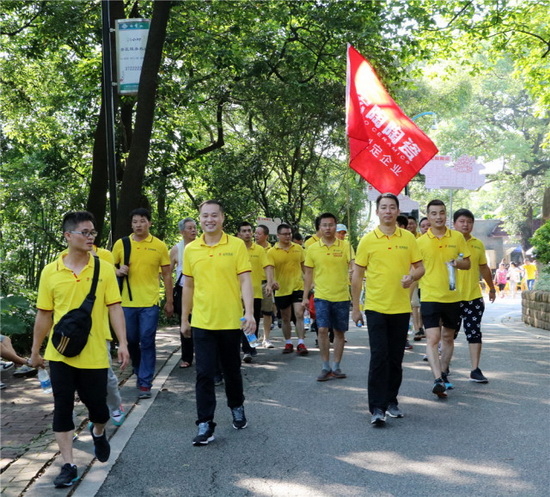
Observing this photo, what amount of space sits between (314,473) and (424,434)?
1.44m

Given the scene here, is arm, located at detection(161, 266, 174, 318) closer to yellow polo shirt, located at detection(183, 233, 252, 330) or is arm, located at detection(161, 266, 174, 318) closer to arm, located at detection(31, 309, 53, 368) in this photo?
yellow polo shirt, located at detection(183, 233, 252, 330)

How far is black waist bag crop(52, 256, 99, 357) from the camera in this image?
A: 17.4ft

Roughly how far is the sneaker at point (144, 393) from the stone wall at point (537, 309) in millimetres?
10244

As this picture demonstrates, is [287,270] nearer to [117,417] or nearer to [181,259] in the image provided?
[181,259]

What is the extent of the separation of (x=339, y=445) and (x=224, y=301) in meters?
1.48

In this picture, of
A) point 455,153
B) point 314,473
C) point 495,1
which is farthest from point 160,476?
point 455,153

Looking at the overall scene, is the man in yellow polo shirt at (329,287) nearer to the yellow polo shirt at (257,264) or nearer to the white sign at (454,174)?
the yellow polo shirt at (257,264)

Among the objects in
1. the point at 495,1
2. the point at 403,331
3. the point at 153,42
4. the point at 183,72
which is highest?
the point at 495,1

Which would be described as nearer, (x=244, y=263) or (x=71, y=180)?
(x=244, y=263)

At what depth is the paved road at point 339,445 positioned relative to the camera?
5172mm

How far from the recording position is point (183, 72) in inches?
734

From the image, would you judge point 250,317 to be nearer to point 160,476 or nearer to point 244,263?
point 244,263

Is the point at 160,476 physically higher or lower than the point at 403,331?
lower

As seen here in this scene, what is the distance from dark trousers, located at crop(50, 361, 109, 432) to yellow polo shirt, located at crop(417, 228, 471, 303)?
4184mm
